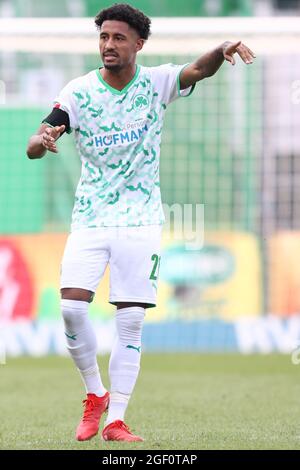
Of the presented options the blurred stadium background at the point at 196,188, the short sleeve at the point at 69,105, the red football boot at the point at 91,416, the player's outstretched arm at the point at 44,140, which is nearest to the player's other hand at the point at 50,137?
the player's outstretched arm at the point at 44,140

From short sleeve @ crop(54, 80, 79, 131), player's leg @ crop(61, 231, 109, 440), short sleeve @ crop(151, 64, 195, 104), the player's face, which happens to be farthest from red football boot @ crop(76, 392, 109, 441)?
→ the player's face

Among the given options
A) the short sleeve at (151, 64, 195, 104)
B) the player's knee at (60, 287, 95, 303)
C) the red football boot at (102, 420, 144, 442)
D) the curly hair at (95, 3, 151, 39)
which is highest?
the curly hair at (95, 3, 151, 39)

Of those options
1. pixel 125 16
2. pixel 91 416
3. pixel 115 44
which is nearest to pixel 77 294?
pixel 91 416

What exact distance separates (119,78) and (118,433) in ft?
5.96

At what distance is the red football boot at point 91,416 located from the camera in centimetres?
617

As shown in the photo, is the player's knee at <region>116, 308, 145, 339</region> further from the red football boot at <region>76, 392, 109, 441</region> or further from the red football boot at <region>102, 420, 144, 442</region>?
the red football boot at <region>102, 420, 144, 442</region>

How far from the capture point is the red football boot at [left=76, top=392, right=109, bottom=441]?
617 cm

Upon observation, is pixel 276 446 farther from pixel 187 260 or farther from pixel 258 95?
pixel 258 95

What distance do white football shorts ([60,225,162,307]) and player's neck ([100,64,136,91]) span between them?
2.45 ft

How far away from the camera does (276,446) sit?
5688 mm

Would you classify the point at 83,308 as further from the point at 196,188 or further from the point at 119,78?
the point at 196,188

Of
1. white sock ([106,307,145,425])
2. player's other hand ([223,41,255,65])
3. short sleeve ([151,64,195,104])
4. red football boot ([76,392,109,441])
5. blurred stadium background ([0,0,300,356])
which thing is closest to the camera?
player's other hand ([223,41,255,65])
